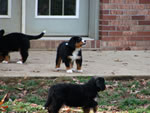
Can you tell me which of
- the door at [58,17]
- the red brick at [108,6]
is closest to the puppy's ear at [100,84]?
the red brick at [108,6]

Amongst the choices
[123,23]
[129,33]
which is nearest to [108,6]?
[123,23]

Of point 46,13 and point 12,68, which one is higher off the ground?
point 46,13

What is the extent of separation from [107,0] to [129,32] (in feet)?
3.54

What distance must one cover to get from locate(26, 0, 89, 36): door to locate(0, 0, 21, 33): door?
0.25 meters

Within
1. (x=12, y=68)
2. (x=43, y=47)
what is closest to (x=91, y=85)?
(x=12, y=68)

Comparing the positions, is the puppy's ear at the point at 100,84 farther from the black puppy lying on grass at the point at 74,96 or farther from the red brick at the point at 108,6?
the red brick at the point at 108,6

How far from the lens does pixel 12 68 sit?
963 cm

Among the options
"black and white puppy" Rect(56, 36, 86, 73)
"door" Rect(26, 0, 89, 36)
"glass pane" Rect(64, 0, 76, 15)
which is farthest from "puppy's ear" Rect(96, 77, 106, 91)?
"glass pane" Rect(64, 0, 76, 15)

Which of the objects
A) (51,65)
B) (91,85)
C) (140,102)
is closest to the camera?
(91,85)

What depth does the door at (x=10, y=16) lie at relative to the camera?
497 inches

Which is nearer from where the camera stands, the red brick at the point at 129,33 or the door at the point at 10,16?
the red brick at the point at 129,33

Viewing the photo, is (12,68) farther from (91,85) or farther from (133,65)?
(91,85)

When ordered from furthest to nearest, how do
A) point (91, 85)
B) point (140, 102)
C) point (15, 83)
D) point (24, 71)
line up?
1. point (24, 71)
2. point (15, 83)
3. point (140, 102)
4. point (91, 85)

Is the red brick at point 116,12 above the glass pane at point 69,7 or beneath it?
beneath
